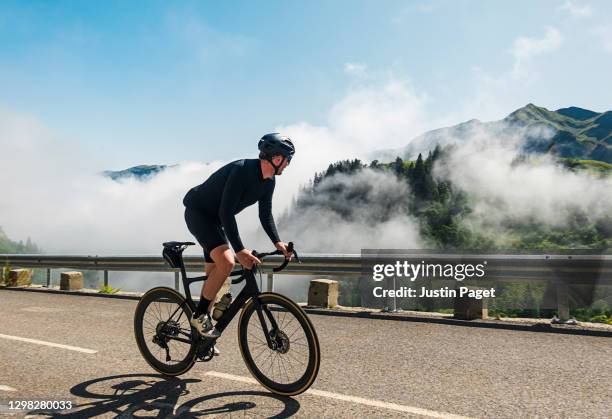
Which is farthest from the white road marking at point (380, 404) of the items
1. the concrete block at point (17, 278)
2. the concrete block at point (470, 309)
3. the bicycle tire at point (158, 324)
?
the concrete block at point (17, 278)

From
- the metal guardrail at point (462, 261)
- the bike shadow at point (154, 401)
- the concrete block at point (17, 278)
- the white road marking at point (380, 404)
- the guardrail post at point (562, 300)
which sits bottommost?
the bike shadow at point (154, 401)

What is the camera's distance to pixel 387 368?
529cm

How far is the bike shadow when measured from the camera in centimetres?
389

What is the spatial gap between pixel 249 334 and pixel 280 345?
34 cm

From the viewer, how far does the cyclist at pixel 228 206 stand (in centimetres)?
420

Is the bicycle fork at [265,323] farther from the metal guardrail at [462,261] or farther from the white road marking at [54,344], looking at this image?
the metal guardrail at [462,261]

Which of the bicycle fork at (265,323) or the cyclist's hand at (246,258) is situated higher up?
the cyclist's hand at (246,258)

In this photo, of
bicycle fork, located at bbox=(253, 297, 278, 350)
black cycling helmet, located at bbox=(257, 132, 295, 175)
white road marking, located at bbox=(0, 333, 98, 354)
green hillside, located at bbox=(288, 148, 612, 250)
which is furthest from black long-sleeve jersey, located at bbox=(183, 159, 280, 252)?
green hillside, located at bbox=(288, 148, 612, 250)

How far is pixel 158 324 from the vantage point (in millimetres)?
4988

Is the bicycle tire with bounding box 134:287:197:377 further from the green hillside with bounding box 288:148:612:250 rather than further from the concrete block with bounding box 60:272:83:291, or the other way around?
the green hillside with bounding box 288:148:612:250

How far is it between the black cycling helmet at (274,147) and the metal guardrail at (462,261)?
17.5 ft

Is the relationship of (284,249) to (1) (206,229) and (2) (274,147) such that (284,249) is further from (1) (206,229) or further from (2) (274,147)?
(2) (274,147)

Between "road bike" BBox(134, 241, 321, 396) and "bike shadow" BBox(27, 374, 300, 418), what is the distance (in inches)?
7.2

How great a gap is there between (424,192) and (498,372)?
17689cm
